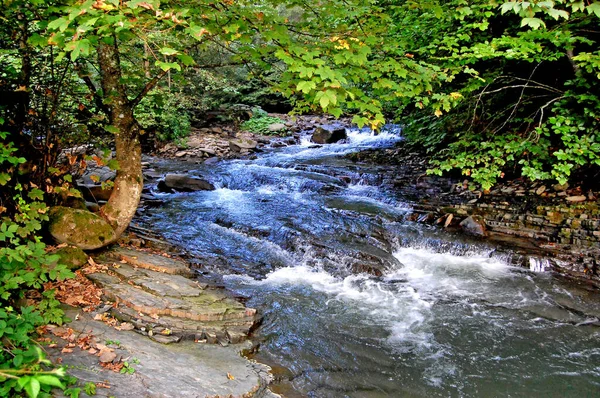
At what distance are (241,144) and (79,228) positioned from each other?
1335 cm

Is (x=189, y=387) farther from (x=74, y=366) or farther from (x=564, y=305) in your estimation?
(x=564, y=305)

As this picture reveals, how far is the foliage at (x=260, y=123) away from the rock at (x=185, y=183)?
31.5ft

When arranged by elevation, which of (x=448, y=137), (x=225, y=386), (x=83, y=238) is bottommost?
(x=225, y=386)

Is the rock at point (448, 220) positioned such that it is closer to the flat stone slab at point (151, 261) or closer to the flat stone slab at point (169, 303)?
the flat stone slab at point (169, 303)

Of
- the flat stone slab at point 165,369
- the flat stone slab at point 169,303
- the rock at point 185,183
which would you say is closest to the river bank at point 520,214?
the rock at point 185,183

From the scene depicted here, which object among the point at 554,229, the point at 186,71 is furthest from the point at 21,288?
the point at 554,229

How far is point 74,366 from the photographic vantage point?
9.55 feet

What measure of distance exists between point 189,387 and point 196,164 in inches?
505

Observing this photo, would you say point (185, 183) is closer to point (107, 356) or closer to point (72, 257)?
point (72, 257)

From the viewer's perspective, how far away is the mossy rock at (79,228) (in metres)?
4.78

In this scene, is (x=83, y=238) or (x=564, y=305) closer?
(x=83, y=238)

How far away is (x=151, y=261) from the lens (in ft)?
18.0

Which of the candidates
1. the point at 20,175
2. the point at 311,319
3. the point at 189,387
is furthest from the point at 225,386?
the point at 20,175

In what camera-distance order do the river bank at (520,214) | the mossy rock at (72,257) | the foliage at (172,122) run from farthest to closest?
the foliage at (172,122) < the river bank at (520,214) < the mossy rock at (72,257)
